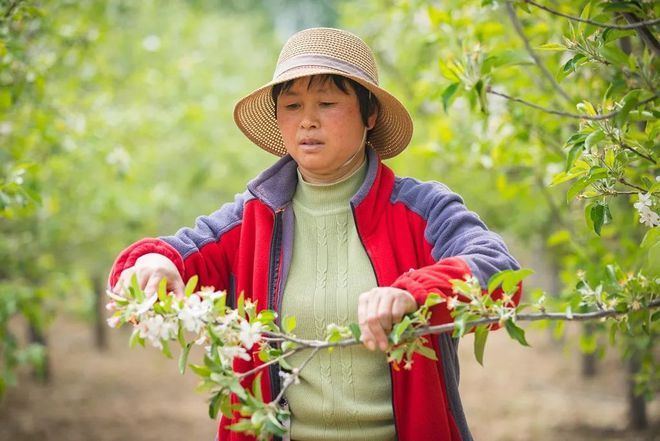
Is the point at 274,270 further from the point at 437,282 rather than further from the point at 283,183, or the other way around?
the point at 437,282

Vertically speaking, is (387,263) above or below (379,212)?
below

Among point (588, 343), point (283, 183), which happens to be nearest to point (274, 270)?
point (283, 183)

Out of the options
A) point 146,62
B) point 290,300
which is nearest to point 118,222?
point 146,62

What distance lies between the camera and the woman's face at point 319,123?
233 cm

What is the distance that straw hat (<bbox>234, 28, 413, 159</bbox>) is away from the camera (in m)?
2.33

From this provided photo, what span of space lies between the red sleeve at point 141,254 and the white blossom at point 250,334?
50 cm

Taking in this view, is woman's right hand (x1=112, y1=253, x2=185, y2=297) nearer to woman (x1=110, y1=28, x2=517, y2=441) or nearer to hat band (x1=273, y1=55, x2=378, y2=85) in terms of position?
woman (x1=110, y1=28, x2=517, y2=441)

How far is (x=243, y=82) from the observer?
43.5ft

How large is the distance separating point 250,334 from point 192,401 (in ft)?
33.8

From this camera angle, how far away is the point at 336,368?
230 centimetres

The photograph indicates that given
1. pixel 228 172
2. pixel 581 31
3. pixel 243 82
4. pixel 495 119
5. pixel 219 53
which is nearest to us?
pixel 581 31

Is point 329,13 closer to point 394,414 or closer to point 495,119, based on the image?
point 495,119

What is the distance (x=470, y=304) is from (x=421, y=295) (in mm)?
116

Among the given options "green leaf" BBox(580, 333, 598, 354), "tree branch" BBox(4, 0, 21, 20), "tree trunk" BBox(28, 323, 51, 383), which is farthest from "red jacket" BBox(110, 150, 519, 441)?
"tree trunk" BBox(28, 323, 51, 383)
